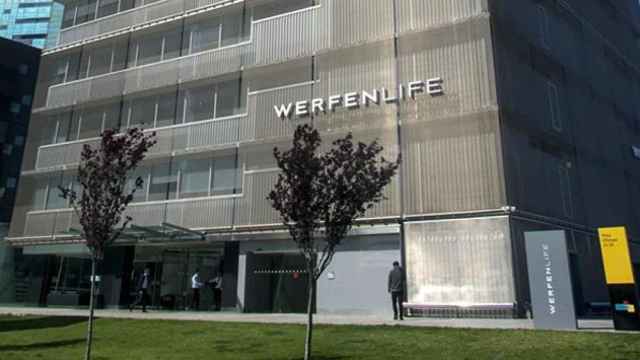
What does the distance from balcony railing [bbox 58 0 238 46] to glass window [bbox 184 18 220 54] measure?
87 cm

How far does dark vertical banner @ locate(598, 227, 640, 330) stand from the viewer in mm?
14195

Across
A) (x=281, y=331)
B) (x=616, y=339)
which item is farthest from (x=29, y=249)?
(x=616, y=339)

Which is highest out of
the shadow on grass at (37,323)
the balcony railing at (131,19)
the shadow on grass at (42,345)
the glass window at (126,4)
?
the glass window at (126,4)

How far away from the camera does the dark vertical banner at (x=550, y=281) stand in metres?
14.5

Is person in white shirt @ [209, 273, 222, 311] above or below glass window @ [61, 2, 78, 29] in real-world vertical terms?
below

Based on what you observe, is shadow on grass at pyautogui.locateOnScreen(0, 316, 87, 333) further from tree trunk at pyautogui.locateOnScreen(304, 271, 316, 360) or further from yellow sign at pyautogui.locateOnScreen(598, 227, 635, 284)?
yellow sign at pyautogui.locateOnScreen(598, 227, 635, 284)

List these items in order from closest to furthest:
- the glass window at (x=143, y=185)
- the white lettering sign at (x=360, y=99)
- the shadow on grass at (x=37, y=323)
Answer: the shadow on grass at (x=37, y=323), the white lettering sign at (x=360, y=99), the glass window at (x=143, y=185)

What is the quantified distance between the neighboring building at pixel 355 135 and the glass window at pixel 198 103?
0.11 meters

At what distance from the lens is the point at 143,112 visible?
3133cm

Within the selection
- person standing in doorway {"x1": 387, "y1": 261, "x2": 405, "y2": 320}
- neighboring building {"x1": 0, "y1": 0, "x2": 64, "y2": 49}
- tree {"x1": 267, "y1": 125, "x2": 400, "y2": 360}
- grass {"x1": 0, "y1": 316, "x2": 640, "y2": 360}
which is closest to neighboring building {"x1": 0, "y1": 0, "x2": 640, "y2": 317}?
person standing in doorway {"x1": 387, "y1": 261, "x2": 405, "y2": 320}

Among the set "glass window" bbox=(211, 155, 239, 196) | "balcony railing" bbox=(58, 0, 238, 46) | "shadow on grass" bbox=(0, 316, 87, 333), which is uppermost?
"balcony railing" bbox=(58, 0, 238, 46)

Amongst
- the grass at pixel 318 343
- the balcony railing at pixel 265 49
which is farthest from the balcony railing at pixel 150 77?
the grass at pixel 318 343

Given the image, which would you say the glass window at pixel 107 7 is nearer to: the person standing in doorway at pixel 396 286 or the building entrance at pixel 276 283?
the building entrance at pixel 276 283

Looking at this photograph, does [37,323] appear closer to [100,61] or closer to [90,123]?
[90,123]
